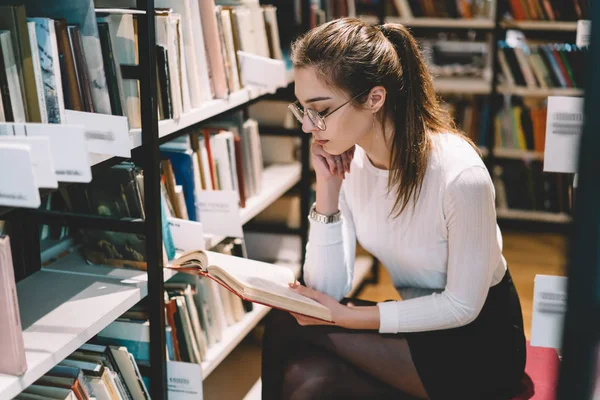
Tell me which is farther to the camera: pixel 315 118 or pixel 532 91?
pixel 532 91

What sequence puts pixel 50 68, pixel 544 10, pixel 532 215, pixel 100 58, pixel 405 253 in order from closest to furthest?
pixel 50 68
pixel 100 58
pixel 405 253
pixel 544 10
pixel 532 215

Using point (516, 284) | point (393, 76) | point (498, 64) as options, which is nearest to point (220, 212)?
point (393, 76)

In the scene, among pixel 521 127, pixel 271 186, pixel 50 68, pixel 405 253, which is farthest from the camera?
pixel 521 127

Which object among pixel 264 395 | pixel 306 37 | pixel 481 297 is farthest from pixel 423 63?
pixel 264 395

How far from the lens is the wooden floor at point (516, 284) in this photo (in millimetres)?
2270

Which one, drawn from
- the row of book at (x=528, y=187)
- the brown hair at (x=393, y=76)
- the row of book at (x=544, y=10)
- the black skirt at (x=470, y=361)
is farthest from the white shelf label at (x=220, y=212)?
the row of book at (x=544, y=10)

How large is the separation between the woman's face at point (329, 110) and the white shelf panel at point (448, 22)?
2427 millimetres

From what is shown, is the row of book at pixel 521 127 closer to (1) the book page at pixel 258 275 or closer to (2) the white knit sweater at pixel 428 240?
(2) the white knit sweater at pixel 428 240

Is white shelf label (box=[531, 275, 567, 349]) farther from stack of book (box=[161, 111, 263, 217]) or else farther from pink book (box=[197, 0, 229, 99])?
pink book (box=[197, 0, 229, 99])

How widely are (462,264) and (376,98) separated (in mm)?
395

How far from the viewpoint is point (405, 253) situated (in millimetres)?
1581

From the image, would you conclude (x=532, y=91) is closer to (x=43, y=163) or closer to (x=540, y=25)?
(x=540, y=25)

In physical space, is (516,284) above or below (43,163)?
below

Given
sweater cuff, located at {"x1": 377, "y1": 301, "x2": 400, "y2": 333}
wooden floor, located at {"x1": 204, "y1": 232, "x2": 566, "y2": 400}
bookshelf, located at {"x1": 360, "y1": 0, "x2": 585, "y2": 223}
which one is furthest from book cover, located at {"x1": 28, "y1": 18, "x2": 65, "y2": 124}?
bookshelf, located at {"x1": 360, "y1": 0, "x2": 585, "y2": 223}
